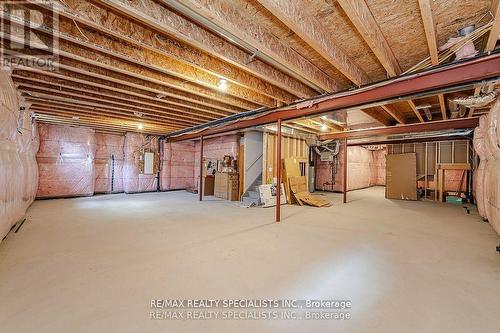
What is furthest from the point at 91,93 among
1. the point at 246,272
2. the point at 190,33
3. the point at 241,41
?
the point at 246,272

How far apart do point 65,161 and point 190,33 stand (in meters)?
7.04

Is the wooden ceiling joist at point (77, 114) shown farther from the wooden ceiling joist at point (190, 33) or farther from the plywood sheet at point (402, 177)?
the plywood sheet at point (402, 177)

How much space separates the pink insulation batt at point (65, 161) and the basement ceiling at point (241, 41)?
348cm

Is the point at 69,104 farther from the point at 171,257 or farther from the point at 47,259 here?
the point at 171,257

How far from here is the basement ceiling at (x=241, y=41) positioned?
183cm

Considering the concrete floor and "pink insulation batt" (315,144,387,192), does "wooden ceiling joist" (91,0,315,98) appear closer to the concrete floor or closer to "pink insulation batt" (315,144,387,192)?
the concrete floor

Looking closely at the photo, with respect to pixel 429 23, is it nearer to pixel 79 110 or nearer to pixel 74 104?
pixel 74 104

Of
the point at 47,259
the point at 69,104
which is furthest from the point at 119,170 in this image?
the point at 47,259

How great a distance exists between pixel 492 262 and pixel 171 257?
3.64 m

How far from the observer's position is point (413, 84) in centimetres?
258

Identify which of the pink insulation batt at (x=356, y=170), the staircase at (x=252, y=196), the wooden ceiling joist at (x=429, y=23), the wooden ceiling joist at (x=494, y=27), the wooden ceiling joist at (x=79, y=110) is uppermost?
the wooden ceiling joist at (x=494, y=27)

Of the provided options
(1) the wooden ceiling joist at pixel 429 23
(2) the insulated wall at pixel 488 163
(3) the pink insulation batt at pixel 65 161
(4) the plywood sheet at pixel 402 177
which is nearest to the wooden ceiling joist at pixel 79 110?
(3) the pink insulation batt at pixel 65 161

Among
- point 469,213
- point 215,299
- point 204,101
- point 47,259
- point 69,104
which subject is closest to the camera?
point 215,299

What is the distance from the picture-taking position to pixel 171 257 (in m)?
2.42
